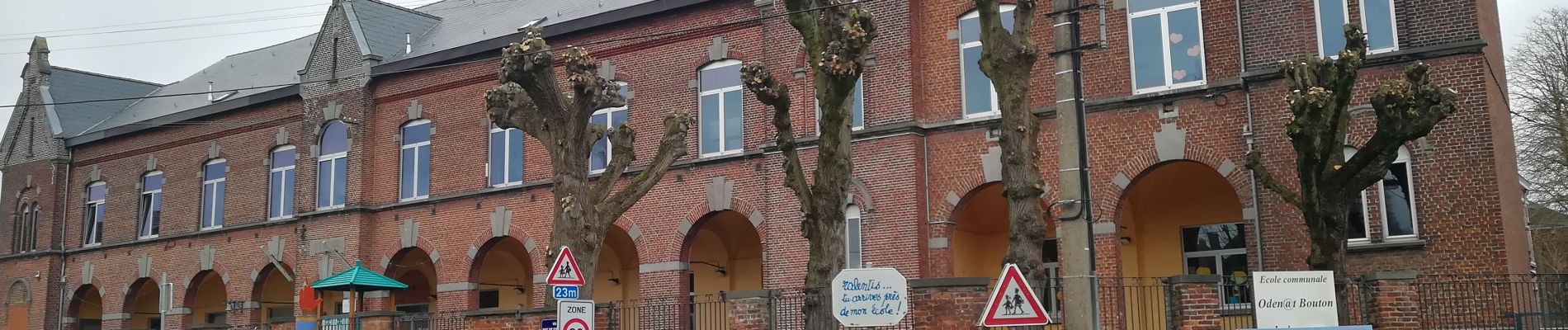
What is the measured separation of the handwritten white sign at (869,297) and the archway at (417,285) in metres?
19.1

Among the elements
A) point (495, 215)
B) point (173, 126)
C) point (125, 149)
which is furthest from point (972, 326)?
point (125, 149)

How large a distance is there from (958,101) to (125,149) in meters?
24.9

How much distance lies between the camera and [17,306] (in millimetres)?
38375

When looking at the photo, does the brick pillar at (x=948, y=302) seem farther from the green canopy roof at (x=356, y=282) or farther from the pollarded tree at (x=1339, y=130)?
the green canopy roof at (x=356, y=282)

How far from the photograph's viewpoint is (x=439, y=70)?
29.8m

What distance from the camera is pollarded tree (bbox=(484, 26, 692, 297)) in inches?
776

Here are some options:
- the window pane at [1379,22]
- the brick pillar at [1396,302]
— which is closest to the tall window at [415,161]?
the window pane at [1379,22]

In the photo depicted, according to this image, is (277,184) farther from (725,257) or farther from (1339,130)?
(1339,130)

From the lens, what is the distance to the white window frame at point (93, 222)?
3766 centimetres

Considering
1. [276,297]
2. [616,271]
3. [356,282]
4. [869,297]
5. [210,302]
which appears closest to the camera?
[869,297]

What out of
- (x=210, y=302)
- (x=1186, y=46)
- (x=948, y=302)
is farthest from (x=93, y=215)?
(x=1186, y=46)

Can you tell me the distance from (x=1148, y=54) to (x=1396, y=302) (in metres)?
5.57

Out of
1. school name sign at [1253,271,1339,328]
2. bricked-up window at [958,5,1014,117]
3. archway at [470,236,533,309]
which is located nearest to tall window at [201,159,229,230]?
archway at [470,236,533,309]

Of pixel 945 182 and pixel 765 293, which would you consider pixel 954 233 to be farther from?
pixel 765 293
